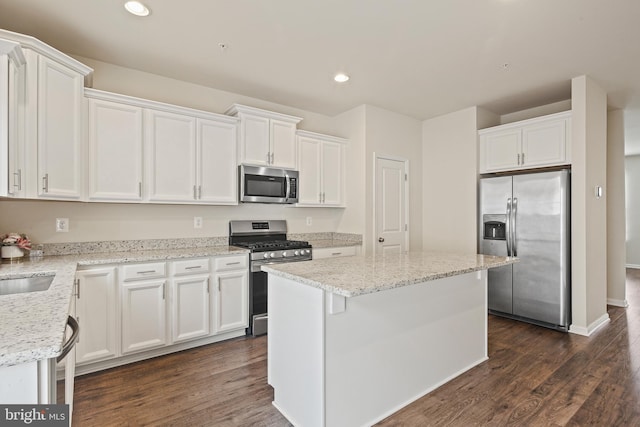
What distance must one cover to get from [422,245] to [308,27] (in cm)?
359

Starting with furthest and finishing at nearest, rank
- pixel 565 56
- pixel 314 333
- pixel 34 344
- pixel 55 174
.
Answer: pixel 565 56 < pixel 55 174 < pixel 314 333 < pixel 34 344

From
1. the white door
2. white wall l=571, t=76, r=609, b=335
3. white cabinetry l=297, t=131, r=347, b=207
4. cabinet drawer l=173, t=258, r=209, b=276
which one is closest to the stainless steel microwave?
white cabinetry l=297, t=131, r=347, b=207

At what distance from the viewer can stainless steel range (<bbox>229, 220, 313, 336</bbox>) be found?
3.37 metres

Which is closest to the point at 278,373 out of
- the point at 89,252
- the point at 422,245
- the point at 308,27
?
the point at 89,252

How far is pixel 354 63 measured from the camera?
3094 mm

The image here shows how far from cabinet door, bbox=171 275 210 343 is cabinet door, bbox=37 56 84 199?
1.13 metres

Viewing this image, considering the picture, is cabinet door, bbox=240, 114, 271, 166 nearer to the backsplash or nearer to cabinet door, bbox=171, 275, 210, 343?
the backsplash

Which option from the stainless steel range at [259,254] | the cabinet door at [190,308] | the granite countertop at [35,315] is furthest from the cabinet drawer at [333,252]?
the granite countertop at [35,315]

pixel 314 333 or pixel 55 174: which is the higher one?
pixel 55 174

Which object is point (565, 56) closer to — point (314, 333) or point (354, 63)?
point (354, 63)

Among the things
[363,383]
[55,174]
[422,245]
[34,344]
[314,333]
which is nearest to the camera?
[34,344]

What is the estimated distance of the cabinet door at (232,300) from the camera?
3186 mm

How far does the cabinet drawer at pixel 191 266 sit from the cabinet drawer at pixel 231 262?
4.3 inches

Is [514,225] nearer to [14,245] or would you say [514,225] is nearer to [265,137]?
[265,137]
